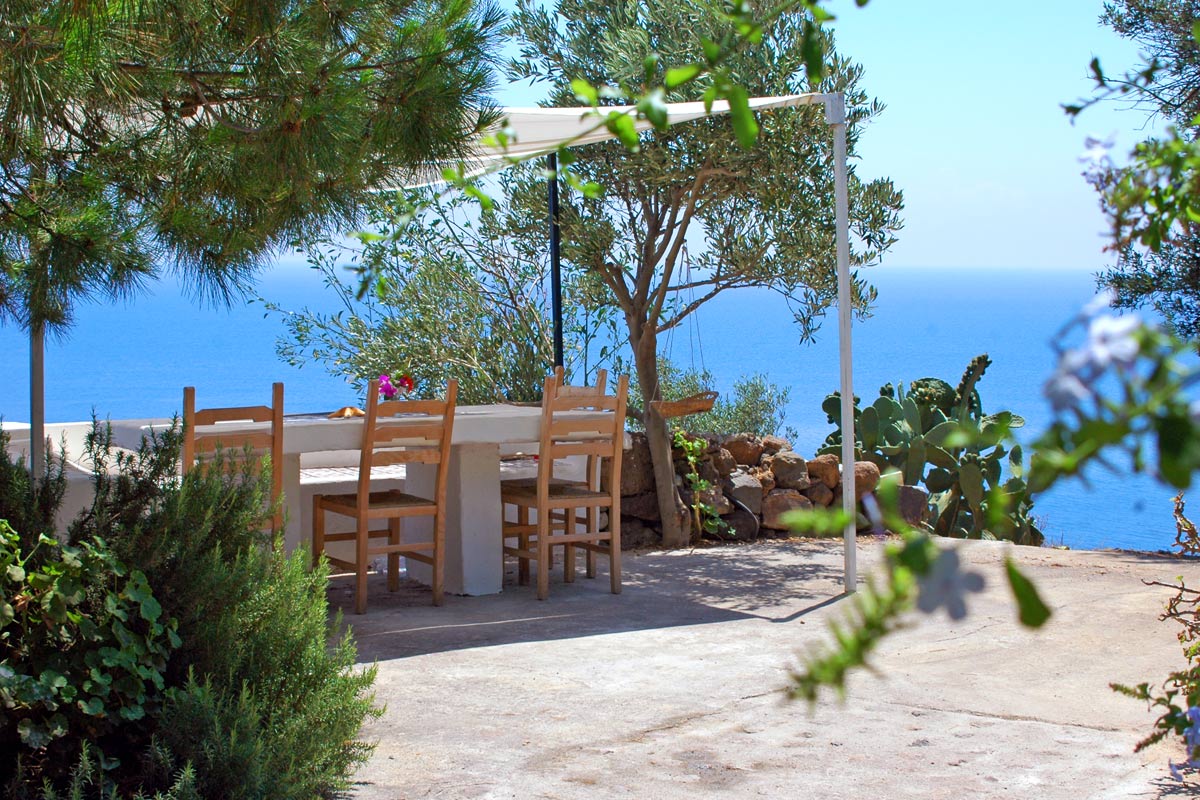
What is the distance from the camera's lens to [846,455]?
5168 mm

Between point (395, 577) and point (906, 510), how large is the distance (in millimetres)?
3380

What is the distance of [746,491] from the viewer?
7125mm

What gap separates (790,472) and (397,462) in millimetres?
3094

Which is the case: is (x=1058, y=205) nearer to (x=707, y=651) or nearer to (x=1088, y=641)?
(x=707, y=651)

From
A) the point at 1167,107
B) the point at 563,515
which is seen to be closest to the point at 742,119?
the point at 563,515

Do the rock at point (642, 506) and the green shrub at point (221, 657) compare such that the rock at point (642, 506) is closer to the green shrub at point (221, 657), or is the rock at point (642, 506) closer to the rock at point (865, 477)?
the rock at point (865, 477)

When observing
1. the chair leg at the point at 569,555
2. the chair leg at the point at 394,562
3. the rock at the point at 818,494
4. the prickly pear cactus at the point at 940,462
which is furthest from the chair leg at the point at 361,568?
the prickly pear cactus at the point at 940,462

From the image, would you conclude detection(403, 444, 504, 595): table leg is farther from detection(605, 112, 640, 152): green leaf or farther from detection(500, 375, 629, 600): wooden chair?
detection(605, 112, 640, 152): green leaf

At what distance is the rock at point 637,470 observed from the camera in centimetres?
693

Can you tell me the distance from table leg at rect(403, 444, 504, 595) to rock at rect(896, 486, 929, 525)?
2.90 m

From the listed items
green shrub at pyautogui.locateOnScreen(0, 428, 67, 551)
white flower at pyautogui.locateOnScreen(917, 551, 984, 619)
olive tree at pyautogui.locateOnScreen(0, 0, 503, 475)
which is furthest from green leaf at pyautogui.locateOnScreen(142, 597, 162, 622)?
white flower at pyautogui.locateOnScreen(917, 551, 984, 619)

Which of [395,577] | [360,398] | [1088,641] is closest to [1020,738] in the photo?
[1088,641]

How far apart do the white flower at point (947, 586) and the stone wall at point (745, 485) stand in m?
6.40

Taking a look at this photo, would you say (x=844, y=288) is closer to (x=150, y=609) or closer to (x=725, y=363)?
(x=150, y=609)
